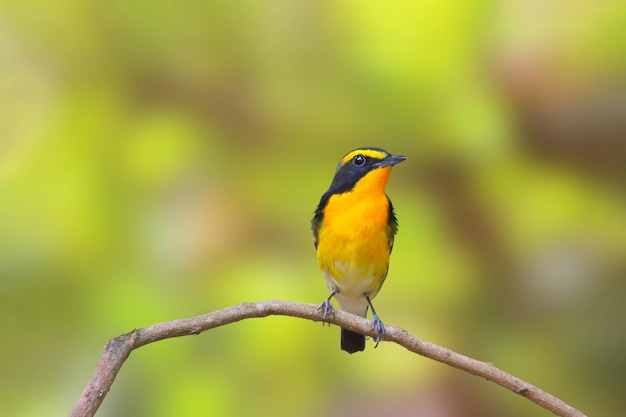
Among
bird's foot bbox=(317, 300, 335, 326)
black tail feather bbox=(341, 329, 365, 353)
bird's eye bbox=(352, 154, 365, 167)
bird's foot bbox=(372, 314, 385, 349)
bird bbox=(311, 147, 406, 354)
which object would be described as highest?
bird's eye bbox=(352, 154, 365, 167)

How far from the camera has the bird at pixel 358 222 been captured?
170 cm

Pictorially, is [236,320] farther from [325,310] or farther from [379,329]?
[379,329]

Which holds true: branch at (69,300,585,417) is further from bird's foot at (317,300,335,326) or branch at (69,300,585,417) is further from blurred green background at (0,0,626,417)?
blurred green background at (0,0,626,417)

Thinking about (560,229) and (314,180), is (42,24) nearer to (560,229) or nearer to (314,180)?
(314,180)

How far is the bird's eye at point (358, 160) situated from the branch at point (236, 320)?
0.39 m

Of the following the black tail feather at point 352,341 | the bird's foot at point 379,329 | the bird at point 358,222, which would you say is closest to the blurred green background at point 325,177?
the black tail feather at point 352,341

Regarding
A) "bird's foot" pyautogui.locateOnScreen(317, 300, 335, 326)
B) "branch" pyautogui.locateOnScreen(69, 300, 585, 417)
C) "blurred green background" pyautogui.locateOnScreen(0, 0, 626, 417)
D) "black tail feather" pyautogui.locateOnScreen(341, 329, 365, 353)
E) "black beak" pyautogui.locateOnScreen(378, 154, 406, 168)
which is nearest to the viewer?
"branch" pyautogui.locateOnScreen(69, 300, 585, 417)

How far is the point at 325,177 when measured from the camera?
227 cm

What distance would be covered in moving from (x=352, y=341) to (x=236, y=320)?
2.20 feet

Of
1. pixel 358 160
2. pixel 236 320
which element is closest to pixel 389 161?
pixel 358 160

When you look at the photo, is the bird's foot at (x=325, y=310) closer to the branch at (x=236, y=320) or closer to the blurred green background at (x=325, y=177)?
the branch at (x=236, y=320)

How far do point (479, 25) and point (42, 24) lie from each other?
137cm

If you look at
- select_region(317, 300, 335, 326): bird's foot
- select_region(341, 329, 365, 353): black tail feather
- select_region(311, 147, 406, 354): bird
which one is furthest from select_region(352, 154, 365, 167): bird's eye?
select_region(341, 329, 365, 353): black tail feather

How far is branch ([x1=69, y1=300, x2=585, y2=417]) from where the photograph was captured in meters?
1.22
